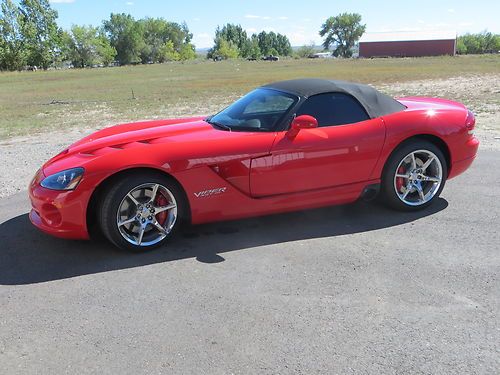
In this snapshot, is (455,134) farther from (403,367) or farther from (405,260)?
(403,367)

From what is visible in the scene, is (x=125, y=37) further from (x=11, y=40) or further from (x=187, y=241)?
(x=187, y=241)

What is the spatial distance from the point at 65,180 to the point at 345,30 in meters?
152

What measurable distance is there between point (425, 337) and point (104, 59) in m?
121

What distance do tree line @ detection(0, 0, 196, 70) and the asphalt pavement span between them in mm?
94049

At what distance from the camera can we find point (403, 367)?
2436 millimetres

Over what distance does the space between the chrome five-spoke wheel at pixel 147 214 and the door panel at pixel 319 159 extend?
74cm

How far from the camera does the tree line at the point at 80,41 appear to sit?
293ft

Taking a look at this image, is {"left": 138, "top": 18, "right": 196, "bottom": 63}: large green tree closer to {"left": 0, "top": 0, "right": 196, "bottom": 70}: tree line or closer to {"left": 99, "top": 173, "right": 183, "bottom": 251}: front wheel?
{"left": 0, "top": 0, "right": 196, "bottom": 70}: tree line

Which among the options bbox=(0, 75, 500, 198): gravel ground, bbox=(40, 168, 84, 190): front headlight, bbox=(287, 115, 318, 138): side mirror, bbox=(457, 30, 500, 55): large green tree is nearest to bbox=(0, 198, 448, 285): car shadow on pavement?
bbox=(40, 168, 84, 190): front headlight

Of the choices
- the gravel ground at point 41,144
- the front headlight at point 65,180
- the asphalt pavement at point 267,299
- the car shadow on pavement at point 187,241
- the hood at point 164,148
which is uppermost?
the hood at point 164,148

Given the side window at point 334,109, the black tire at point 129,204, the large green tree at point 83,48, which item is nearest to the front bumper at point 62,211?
the black tire at point 129,204

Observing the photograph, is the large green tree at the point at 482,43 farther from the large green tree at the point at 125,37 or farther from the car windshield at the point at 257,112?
→ the car windshield at the point at 257,112

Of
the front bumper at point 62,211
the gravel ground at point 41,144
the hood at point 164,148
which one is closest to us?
the front bumper at point 62,211

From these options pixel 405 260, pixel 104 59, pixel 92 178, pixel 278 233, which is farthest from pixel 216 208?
pixel 104 59
